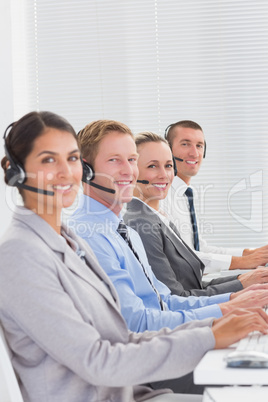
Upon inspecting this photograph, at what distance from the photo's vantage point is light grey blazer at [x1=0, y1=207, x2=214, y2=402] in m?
1.19

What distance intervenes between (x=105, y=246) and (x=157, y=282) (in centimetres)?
40

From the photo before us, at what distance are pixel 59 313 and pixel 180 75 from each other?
11.4 ft

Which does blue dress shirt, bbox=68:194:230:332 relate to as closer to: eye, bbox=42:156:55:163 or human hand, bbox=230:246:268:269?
eye, bbox=42:156:55:163

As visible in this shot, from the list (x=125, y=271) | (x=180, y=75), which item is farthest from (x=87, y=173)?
(x=180, y=75)

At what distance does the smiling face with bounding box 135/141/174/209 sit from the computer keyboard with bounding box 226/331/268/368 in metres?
1.34

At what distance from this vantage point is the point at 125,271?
1.77 m

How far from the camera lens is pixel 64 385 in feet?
4.15

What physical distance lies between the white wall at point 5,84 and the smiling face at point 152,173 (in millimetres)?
1358

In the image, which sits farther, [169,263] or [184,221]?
[184,221]

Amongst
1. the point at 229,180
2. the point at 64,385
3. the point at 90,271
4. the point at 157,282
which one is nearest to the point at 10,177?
the point at 90,271

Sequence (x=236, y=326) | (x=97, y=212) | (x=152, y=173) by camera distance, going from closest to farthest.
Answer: (x=236, y=326) < (x=97, y=212) < (x=152, y=173)

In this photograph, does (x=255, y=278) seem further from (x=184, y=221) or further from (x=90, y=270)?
(x=90, y=270)

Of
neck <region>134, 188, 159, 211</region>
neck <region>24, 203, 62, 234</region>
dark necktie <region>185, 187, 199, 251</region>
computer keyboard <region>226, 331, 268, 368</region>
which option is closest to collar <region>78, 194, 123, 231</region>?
neck <region>24, 203, 62, 234</region>

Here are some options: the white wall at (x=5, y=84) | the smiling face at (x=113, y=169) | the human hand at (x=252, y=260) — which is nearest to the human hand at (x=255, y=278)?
the human hand at (x=252, y=260)
